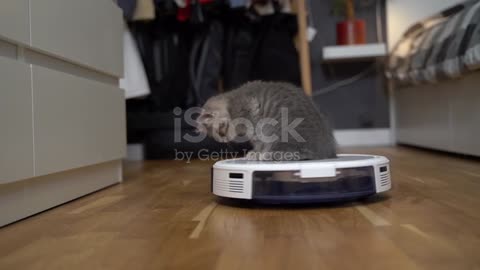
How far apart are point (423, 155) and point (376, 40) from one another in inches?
44.4

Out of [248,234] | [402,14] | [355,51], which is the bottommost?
[248,234]

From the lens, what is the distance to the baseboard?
10.2 feet

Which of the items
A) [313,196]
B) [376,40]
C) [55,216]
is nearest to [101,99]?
[55,216]

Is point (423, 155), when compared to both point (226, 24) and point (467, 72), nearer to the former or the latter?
point (467, 72)

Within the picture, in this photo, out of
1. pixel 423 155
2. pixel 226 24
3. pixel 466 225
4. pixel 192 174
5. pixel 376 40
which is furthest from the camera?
pixel 376 40

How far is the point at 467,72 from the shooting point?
6.00 feet

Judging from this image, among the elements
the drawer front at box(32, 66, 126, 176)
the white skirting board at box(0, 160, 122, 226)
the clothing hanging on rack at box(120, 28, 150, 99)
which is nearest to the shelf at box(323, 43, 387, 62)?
the clothing hanging on rack at box(120, 28, 150, 99)

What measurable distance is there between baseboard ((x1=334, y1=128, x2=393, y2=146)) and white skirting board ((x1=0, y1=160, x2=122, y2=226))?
6.68 ft

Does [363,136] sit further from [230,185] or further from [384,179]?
[230,185]

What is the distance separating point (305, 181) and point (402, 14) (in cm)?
248

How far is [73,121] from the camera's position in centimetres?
117

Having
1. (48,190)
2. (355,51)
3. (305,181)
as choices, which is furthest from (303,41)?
(48,190)

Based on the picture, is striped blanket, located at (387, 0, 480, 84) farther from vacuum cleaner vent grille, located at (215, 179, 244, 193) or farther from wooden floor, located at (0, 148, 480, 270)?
vacuum cleaner vent grille, located at (215, 179, 244, 193)

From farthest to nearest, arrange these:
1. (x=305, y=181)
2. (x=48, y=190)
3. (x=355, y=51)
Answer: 1. (x=355, y=51)
2. (x=48, y=190)
3. (x=305, y=181)
